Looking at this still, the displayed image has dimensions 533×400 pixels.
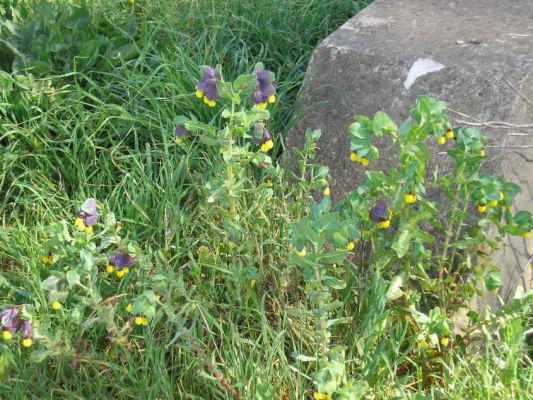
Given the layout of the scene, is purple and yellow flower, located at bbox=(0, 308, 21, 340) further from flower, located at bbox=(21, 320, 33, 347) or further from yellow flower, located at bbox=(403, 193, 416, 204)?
yellow flower, located at bbox=(403, 193, 416, 204)

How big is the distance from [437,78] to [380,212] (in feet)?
2.12

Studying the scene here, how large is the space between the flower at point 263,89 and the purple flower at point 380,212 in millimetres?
424

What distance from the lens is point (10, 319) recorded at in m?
2.11

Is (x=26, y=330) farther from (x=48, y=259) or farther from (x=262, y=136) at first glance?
(x=262, y=136)

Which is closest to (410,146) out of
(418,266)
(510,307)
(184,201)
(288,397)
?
(418,266)

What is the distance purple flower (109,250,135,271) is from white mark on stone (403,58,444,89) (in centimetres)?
108

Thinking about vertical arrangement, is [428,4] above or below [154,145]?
above

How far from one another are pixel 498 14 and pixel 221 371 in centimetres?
166

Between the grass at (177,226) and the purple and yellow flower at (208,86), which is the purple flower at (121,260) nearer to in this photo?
the grass at (177,226)

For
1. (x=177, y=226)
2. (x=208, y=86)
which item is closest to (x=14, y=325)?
(x=177, y=226)

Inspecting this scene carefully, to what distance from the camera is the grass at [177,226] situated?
2242mm

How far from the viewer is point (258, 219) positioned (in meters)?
2.58

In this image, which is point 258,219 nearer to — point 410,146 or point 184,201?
point 184,201

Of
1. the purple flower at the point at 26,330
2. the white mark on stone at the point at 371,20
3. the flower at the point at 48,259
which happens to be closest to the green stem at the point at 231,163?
the flower at the point at 48,259
